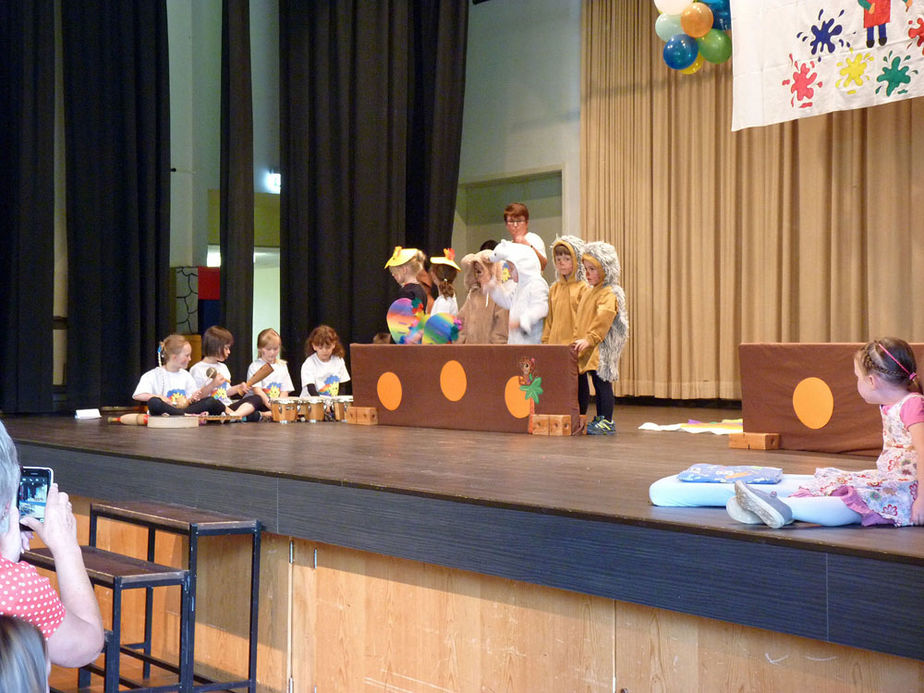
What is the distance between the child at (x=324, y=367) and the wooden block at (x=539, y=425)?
6.59ft

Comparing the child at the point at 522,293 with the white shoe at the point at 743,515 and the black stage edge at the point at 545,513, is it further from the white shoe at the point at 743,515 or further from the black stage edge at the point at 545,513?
the white shoe at the point at 743,515

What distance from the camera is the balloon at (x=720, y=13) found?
22.1ft

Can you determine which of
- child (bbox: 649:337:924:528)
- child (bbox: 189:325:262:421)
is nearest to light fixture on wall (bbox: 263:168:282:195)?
child (bbox: 189:325:262:421)

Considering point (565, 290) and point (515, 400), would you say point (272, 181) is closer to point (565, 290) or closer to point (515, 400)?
point (565, 290)

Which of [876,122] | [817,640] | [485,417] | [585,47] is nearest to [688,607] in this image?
[817,640]

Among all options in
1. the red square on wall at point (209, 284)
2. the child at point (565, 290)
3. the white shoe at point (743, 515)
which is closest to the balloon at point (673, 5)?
the child at point (565, 290)

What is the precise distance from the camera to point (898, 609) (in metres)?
2.18

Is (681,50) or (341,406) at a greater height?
(681,50)

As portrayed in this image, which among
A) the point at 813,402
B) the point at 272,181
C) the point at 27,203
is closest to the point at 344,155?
the point at 272,181

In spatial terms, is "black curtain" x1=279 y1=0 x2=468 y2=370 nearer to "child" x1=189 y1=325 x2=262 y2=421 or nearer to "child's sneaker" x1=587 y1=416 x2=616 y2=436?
"child" x1=189 y1=325 x2=262 y2=421

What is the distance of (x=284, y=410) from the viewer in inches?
259

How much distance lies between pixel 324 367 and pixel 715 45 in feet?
11.1

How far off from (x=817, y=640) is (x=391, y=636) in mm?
1411

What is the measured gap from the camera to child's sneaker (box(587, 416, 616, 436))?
224 inches
